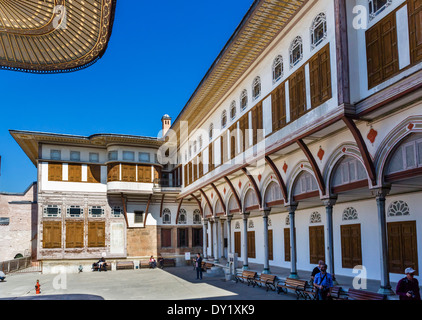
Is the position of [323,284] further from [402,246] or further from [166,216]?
[166,216]

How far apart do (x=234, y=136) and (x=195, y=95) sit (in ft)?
13.8

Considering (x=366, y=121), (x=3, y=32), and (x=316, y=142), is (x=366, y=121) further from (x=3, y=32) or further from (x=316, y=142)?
(x=3, y=32)

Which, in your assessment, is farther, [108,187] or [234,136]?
[108,187]

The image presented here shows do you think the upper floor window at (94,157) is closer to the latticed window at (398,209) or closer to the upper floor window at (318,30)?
the upper floor window at (318,30)

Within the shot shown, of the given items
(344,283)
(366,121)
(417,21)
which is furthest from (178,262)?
(417,21)

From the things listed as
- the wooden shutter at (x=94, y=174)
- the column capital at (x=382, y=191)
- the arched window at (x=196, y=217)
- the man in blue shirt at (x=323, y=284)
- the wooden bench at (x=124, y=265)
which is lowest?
the wooden bench at (x=124, y=265)

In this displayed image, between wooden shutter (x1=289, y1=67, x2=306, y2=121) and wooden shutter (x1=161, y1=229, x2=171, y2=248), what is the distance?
64.2 feet

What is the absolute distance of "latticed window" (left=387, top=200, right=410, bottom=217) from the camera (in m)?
12.7

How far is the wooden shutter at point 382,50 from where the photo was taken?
31.6ft

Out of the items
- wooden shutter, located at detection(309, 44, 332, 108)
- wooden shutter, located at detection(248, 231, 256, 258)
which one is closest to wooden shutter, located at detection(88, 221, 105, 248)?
wooden shutter, located at detection(248, 231, 256, 258)

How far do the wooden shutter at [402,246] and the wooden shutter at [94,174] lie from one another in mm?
21285

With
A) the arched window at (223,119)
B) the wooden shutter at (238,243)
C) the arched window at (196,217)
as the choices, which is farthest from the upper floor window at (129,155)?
the arched window at (223,119)

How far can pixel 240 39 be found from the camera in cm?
1577

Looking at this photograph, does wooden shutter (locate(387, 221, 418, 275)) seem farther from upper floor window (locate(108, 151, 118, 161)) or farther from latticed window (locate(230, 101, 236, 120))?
upper floor window (locate(108, 151, 118, 161))
